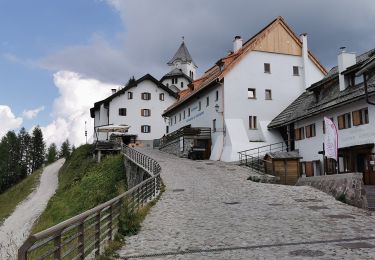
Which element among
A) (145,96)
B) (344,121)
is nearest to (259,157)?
(344,121)

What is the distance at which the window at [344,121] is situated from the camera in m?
27.7

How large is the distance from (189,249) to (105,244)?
1844 millimetres

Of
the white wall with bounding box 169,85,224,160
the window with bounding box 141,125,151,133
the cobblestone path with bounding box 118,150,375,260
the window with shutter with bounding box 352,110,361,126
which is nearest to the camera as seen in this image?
the cobblestone path with bounding box 118,150,375,260

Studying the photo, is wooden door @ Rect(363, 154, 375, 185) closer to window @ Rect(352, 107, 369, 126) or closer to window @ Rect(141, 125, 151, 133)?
window @ Rect(352, 107, 369, 126)

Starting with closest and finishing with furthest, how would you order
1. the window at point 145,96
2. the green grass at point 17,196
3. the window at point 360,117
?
the window at point 360,117, the green grass at point 17,196, the window at point 145,96

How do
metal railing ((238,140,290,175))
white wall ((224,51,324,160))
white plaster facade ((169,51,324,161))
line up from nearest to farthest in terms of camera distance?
1. metal railing ((238,140,290,175))
2. white plaster facade ((169,51,324,161))
3. white wall ((224,51,324,160))

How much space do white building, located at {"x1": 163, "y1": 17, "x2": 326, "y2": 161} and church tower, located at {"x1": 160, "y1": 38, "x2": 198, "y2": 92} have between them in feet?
197

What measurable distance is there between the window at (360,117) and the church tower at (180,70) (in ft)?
245

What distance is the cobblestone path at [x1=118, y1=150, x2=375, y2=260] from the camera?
31.0ft

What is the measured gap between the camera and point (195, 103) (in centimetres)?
4656

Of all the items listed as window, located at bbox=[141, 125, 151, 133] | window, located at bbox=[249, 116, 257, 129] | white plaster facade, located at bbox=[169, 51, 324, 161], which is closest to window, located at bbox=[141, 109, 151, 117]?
window, located at bbox=[141, 125, 151, 133]

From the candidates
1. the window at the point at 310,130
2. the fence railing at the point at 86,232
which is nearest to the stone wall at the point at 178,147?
the window at the point at 310,130

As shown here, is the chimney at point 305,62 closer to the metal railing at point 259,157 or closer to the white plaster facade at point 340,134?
the metal railing at point 259,157

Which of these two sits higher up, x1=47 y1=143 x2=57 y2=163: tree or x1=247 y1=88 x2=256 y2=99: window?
x1=247 y1=88 x2=256 y2=99: window
